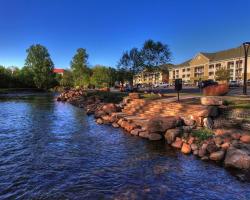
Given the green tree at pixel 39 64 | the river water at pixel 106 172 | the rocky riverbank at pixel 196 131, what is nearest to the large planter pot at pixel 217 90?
the rocky riverbank at pixel 196 131

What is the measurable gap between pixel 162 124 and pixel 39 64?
9653 cm

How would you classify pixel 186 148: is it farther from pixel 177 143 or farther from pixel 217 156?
pixel 217 156

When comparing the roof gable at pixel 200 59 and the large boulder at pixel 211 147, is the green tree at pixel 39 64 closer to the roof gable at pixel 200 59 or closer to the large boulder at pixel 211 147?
the roof gable at pixel 200 59

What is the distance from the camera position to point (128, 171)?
1125 cm

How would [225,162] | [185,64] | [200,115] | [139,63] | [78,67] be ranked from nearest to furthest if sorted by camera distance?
[225,162] < [200,115] < [139,63] < [78,67] < [185,64]

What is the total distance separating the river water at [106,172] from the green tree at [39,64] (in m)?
92.4

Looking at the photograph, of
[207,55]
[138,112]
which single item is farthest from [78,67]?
[138,112]

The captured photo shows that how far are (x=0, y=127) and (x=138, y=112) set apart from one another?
11.9m

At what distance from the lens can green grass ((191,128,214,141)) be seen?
14885mm

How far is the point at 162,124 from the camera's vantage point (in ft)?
57.5

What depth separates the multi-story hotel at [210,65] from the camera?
339 feet

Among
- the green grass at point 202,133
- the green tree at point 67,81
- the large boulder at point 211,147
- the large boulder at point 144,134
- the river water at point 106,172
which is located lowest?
the river water at point 106,172

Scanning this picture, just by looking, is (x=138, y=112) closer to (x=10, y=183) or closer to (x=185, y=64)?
(x=10, y=183)

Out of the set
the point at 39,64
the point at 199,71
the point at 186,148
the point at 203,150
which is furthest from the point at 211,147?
the point at 199,71
